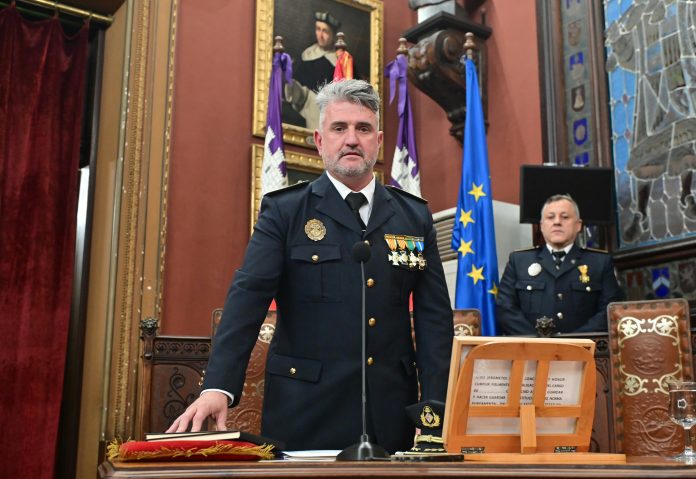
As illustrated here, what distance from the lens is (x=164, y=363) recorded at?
3.66 m

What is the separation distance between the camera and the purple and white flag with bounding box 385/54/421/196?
5.45 m

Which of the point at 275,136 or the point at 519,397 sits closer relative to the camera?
the point at 519,397

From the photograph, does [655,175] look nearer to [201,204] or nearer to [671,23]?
[671,23]

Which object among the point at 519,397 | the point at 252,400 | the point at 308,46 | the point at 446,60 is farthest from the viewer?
the point at 308,46

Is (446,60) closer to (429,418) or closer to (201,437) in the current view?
(429,418)

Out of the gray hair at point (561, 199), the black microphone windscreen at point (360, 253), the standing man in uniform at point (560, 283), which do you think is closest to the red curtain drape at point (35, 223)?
the standing man in uniform at point (560, 283)

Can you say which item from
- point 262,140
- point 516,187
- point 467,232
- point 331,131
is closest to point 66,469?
point 262,140

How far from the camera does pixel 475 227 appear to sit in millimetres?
4930

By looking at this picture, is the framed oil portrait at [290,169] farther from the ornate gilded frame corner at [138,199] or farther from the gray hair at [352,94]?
the gray hair at [352,94]

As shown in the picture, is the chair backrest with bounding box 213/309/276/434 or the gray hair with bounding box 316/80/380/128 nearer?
the gray hair with bounding box 316/80/380/128

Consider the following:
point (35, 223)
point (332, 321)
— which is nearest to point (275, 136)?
point (35, 223)

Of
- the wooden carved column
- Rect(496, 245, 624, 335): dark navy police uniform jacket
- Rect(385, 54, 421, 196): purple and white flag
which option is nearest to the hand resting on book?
Rect(496, 245, 624, 335): dark navy police uniform jacket

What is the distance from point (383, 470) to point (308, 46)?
5.04m

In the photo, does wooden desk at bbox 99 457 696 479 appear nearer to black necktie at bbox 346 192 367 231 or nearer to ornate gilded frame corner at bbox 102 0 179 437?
black necktie at bbox 346 192 367 231
